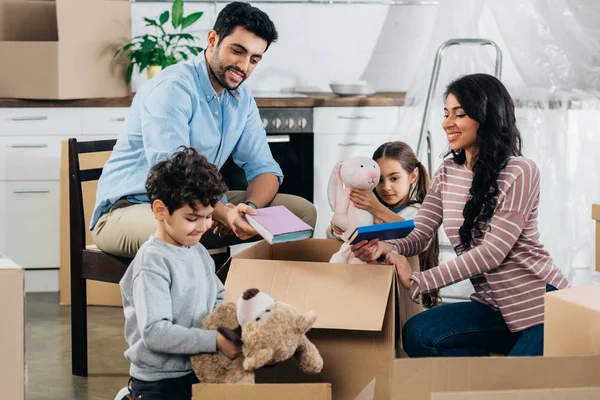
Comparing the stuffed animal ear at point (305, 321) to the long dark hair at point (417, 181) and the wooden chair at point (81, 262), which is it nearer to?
the wooden chair at point (81, 262)

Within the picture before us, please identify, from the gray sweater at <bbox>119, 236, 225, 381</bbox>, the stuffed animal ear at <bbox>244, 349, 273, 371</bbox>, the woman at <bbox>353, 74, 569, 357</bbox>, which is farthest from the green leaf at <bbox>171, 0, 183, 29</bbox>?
the stuffed animal ear at <bbox>244, 349, 273, 371</bbox>

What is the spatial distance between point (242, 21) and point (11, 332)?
1.28 meters

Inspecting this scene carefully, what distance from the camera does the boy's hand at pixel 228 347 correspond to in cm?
183

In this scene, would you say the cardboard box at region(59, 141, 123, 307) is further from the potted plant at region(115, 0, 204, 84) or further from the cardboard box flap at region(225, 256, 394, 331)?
the cardboard box flap at region(225, 256, 394, 331)

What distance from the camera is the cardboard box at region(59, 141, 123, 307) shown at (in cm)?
375

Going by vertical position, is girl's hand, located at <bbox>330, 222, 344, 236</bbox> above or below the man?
below

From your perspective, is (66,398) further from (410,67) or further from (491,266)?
(410,67)

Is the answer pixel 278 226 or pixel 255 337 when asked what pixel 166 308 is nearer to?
pixel 255 337

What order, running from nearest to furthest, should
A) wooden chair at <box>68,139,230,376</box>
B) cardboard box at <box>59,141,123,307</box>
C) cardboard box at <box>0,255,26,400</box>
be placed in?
cardboard box at <box>0,255,26,400</box>, wooden chair at <box>68,139,230,376</box>, cardboard box at <box>59,141,123,307</box>

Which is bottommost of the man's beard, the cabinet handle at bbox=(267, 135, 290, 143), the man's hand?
the man's hand

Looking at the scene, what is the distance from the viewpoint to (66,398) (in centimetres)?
267

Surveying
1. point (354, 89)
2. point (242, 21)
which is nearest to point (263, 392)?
point (242, 21)

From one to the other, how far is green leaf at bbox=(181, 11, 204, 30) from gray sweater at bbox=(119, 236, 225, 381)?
2.51 meters

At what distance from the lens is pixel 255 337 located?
1791 mm
